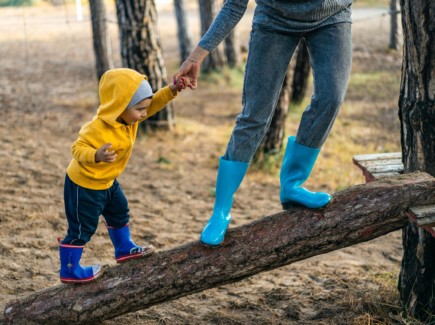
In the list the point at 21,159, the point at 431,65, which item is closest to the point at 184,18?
the point at 21,159

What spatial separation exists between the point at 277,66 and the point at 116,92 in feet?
2.64

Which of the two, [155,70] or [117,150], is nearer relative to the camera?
[117,150]

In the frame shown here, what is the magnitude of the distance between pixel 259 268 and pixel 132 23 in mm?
5094

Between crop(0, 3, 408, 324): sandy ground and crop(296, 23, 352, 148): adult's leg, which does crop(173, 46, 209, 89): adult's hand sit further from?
crop(0, 3, 408, 324): sandy ground

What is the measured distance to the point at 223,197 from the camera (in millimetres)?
3467

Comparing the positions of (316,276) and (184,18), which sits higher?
(184,18)

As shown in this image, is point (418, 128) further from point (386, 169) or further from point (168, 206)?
point (168, 206)

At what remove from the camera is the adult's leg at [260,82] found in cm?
331

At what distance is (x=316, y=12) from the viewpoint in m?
3.20

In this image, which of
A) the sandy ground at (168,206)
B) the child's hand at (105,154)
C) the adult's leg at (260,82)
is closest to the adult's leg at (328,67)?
the adult's leg at (260,82)

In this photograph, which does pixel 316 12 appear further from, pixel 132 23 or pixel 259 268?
pixel 132 23

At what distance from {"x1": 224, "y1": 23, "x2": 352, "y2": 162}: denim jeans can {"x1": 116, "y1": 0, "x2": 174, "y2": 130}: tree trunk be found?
471 centimetres

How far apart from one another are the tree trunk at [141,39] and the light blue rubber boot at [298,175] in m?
4.63

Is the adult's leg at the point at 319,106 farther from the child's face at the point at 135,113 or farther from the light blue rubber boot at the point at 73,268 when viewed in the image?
the light blue rubber boot at the point at 73,268
